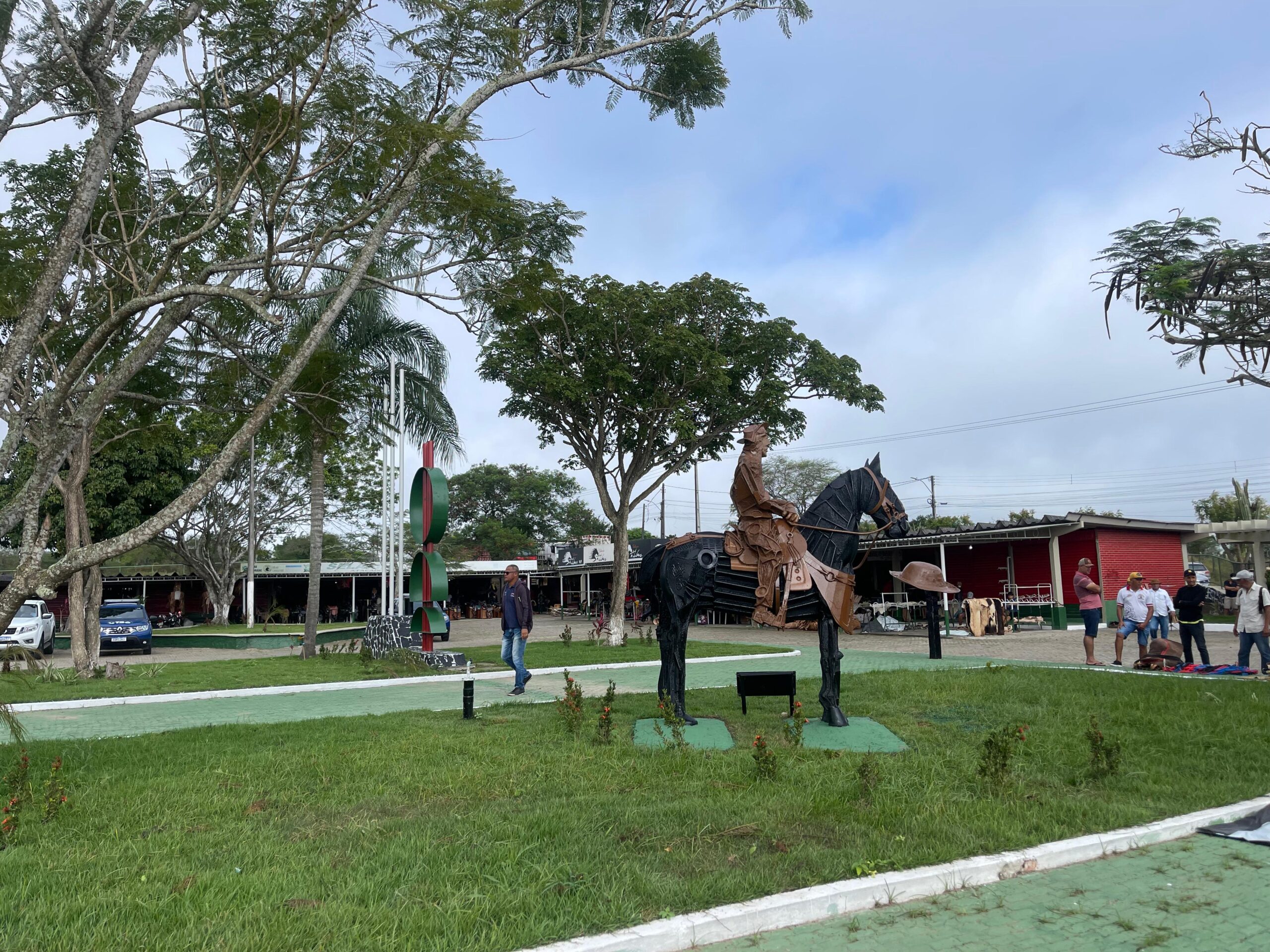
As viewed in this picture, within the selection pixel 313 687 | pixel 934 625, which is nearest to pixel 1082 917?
pixel 313 687

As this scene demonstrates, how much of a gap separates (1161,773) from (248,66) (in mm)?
10618

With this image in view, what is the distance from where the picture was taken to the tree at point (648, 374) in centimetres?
2031

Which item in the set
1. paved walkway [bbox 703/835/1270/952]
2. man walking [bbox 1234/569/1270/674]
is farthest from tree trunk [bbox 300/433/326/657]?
paved walkway [bbox 703/835/1270/952]

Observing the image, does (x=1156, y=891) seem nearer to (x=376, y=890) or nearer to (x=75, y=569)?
(x=376, y=890)

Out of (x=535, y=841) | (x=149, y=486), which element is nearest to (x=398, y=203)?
(x=535, y=841)

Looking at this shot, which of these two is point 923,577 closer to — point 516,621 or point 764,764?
point 516,621

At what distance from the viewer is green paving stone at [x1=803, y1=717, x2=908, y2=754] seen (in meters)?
7.83

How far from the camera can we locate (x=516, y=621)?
1209 cm

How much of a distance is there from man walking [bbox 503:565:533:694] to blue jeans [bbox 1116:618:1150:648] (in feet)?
30.5

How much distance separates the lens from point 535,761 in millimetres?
7133

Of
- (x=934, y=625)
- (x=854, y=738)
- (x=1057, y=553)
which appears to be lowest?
(x=854, y=738)

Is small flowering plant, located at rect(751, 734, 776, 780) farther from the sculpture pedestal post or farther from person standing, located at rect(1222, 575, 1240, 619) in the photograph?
person standing, located at rect(1222, 575, 1240, 619)

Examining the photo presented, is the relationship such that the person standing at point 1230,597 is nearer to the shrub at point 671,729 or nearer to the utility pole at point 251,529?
the shrub at point 671,729

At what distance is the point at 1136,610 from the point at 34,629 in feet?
83.1
